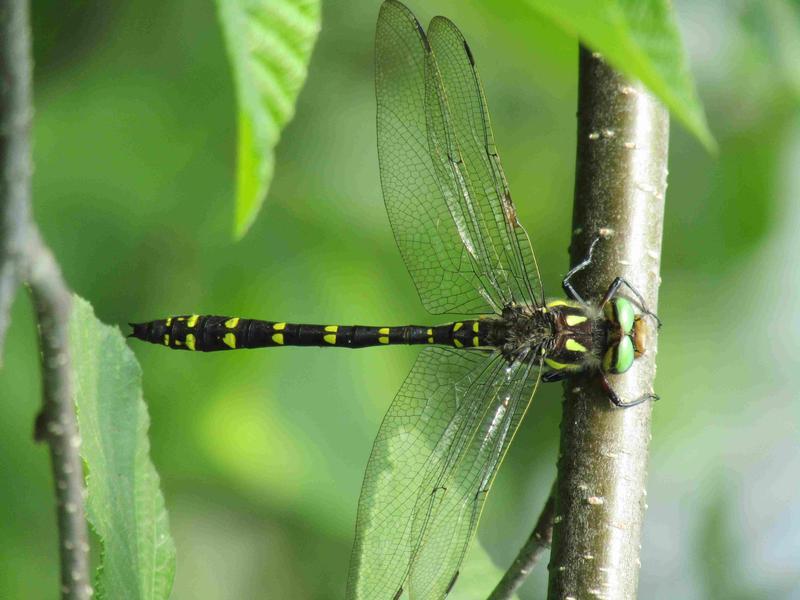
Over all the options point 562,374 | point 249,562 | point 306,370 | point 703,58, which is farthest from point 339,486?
point 703,58

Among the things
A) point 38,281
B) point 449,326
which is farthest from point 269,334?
point 38,281

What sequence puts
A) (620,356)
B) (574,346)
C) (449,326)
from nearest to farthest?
(620,356), (574,346), (449,326)

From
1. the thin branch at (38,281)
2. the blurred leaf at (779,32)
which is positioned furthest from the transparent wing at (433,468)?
the blurred leaf at (779,32)

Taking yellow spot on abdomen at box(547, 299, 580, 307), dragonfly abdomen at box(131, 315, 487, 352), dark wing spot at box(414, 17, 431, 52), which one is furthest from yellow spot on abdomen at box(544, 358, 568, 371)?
dark wing spot at box(414, 17, 431, 52)

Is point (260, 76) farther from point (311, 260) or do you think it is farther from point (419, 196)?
point (311, 260)

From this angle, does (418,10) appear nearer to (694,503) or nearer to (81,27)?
(81,27)

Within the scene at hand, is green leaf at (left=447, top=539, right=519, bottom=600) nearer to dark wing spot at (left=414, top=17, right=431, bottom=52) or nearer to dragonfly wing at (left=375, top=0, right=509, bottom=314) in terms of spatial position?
dragonfly wing at (left=375, top=0, right=509, bottom=314)

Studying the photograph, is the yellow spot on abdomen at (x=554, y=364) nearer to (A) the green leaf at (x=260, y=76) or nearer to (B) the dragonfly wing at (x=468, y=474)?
(B) the dragonfly wing at (x=468, y=474)
